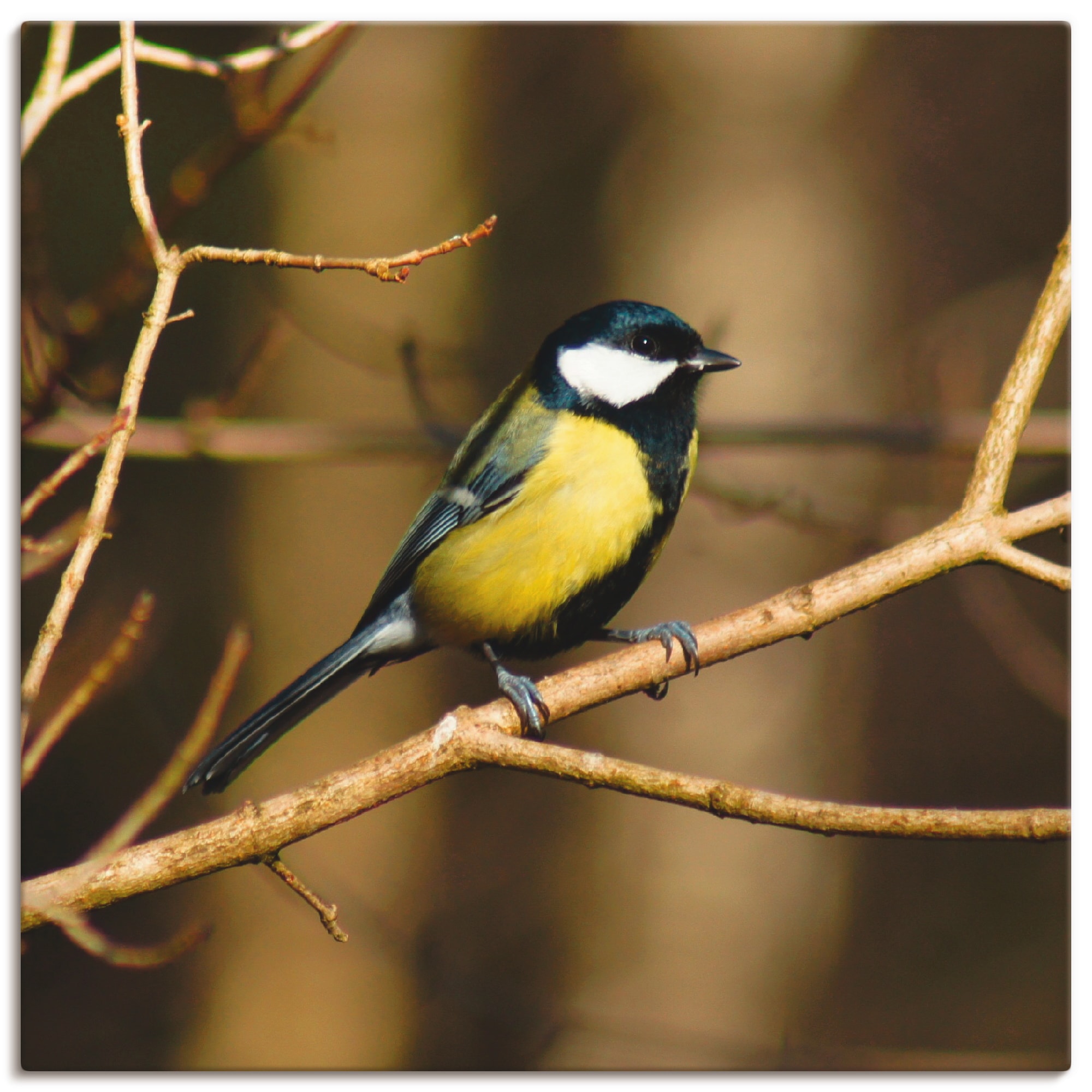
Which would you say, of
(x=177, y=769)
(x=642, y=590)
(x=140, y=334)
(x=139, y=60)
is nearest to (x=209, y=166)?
(x=139, y=60)

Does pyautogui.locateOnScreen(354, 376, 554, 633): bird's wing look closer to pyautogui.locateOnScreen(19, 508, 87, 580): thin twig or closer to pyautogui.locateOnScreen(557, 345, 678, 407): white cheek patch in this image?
pyautogui.locateOnScreen(557, 345, 678, 407): white cheek patch

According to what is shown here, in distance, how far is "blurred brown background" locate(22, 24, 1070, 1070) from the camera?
104 inches

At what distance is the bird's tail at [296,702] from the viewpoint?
155cm

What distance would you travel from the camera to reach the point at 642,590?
292cm

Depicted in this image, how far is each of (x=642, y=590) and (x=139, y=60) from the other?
1.96m

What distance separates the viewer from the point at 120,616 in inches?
94.7

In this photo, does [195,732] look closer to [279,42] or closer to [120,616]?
[279,42]

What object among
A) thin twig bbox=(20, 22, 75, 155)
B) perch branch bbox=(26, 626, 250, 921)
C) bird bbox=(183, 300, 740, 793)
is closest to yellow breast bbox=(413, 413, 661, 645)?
bird bbox=(183, 300, 740, 793)

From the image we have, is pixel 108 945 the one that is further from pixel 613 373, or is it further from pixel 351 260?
pixel 613 373

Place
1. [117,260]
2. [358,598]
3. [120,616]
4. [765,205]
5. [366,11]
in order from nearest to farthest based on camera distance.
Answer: [366,11]
[117,260]
[120,616]
[765,205]
[358,598]

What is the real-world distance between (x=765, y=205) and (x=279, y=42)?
1.76 meters

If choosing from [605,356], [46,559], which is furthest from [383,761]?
[605,356]

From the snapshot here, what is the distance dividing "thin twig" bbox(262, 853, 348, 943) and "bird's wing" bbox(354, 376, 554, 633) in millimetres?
690

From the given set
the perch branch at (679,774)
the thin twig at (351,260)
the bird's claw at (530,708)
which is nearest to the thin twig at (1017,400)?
the perch branch at (679,774)
